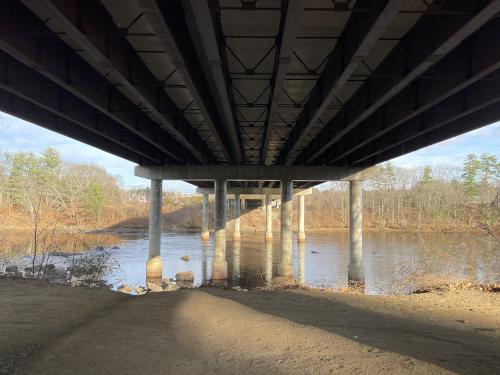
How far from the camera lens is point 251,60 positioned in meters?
11.6

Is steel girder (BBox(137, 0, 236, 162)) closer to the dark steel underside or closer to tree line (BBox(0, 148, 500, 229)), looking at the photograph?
the dark steel underside

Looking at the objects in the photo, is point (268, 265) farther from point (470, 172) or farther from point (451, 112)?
point (470, 172)

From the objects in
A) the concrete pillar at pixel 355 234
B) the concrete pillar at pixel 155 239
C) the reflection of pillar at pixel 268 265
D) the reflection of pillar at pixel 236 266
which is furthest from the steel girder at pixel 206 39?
the concrete pillar at pixel 355 234

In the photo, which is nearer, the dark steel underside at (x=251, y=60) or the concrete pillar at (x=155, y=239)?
the dark steel underside at (x=251, y=60)

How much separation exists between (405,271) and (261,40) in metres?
10.6

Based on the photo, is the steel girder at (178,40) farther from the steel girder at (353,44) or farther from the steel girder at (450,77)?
the steel girder at (450,77)

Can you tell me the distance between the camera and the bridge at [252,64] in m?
7.64

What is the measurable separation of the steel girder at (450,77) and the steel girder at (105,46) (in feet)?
23.3

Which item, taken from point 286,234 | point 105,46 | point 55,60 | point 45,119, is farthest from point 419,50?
point 286,234

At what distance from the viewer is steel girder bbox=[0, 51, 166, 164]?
34.3ft

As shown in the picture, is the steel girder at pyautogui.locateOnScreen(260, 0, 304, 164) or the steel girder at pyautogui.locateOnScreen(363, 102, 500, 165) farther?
the steel girder at pyautogui.locateOnScreen(363, 102, 500, 165)

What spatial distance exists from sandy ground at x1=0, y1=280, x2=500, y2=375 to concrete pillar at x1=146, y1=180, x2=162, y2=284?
16175mm

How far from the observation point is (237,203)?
204ft

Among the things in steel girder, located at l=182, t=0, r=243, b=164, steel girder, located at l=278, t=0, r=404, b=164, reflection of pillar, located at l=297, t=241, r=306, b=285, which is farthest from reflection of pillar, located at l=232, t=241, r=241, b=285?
steel girder, located at l=182, t=0, r=243, b=164
